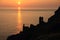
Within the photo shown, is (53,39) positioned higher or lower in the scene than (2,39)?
higher

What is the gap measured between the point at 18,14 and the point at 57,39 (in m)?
62.5

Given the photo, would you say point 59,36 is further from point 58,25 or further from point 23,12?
point 23,12

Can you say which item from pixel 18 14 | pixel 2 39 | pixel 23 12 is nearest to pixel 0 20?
pixel 18 14

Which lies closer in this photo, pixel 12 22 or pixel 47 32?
pixel 47 32

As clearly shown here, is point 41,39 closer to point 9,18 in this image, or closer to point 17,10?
point 9,18

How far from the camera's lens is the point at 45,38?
1184 centimetres

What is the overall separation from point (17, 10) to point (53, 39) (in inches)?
2542

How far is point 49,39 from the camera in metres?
11.4

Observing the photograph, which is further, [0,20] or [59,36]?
[0,20]

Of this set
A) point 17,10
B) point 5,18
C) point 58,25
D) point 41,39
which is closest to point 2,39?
point 58,25

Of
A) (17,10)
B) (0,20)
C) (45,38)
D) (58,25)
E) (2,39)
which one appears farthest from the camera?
(17,10)

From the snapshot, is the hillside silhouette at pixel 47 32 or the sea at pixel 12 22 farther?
the sea at pixel 12 22

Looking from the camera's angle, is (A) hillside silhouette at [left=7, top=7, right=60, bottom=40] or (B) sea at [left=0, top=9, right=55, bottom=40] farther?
(B) sea at [left=0, top=9, right=55, bottom=40]

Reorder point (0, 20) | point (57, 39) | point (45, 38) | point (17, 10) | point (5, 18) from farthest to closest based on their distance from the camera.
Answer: point (17, 10)
point (5, 18)
point (0, 20)
point (45, 38)
point (57, 39)
